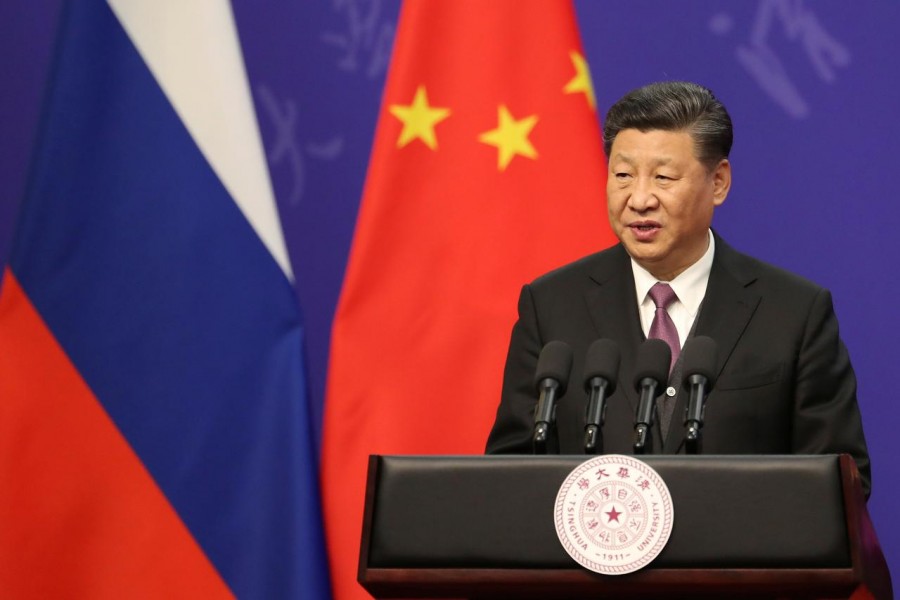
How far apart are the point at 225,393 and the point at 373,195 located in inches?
17.7

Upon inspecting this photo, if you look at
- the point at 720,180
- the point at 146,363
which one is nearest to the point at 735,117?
the point at 720,180

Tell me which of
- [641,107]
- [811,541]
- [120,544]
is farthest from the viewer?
[120,544]

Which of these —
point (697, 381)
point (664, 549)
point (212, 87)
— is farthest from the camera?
point (212, 87)

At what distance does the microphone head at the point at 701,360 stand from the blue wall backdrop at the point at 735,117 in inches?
57.0

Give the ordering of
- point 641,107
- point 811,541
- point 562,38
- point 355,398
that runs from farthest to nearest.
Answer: point 562,38
point 355,398
point 641,107
point 811,541

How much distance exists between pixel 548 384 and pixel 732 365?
1.41ft

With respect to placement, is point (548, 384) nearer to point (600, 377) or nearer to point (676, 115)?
point (600, 377)

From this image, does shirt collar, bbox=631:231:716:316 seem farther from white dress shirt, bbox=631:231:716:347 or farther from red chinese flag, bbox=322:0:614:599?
red chinese flag, bbox=322:0:614:599

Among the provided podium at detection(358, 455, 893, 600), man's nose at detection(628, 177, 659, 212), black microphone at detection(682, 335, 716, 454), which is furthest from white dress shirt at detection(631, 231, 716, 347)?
podium at detection(358, 455, 893, 600)

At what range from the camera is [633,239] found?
1.74 metres

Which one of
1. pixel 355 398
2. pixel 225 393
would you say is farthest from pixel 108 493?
pixel 355 398

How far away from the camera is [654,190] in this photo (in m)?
1.72

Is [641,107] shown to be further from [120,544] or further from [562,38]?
[120,544]

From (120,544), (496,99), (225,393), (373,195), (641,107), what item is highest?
(496,99)
